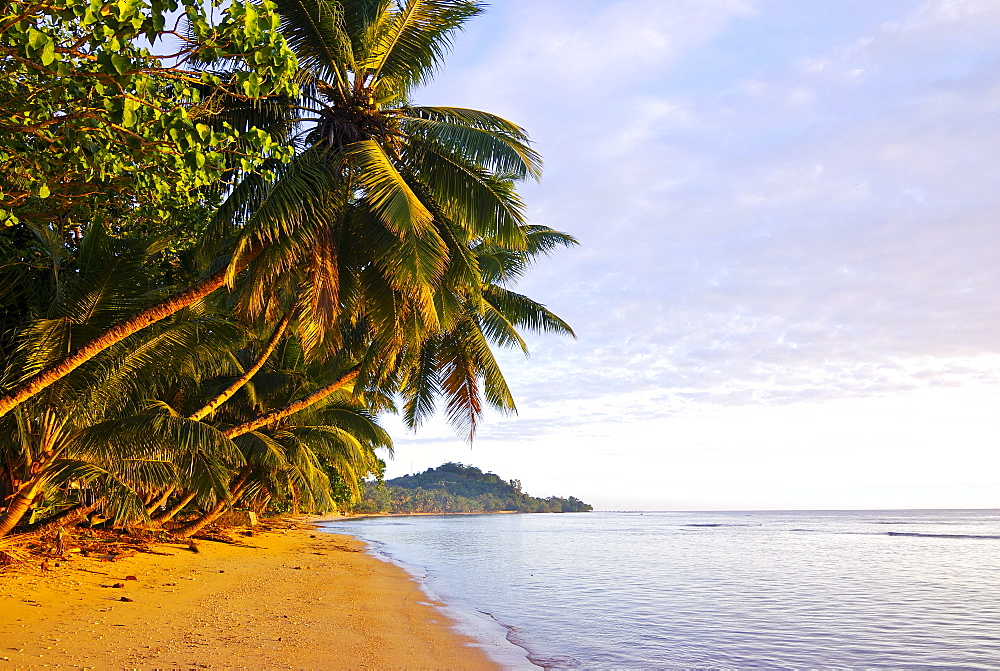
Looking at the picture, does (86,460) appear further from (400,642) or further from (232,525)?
(232,525)

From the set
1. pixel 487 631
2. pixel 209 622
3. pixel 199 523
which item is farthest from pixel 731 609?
pixel 199 523

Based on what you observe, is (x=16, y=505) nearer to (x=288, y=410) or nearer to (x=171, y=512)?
(x=288, y=410)

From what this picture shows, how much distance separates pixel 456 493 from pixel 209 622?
16422 centimetres

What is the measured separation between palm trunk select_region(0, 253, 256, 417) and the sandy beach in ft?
7.96

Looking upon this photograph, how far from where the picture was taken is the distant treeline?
152863mm

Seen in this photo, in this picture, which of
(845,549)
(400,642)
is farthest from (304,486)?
(845,549)

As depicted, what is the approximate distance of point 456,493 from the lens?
551 feet

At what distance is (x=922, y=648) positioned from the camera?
9.90 metres

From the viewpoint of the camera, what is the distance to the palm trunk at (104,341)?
7645 millimetres

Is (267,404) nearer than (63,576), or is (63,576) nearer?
(63,576)

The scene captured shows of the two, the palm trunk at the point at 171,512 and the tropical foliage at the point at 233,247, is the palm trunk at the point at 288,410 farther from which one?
the palm trunk at the point at 171,512

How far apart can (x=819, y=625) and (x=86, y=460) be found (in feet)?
41.0

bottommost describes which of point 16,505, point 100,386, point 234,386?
point 16,505

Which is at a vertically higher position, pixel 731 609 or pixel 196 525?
pixel 196 525
